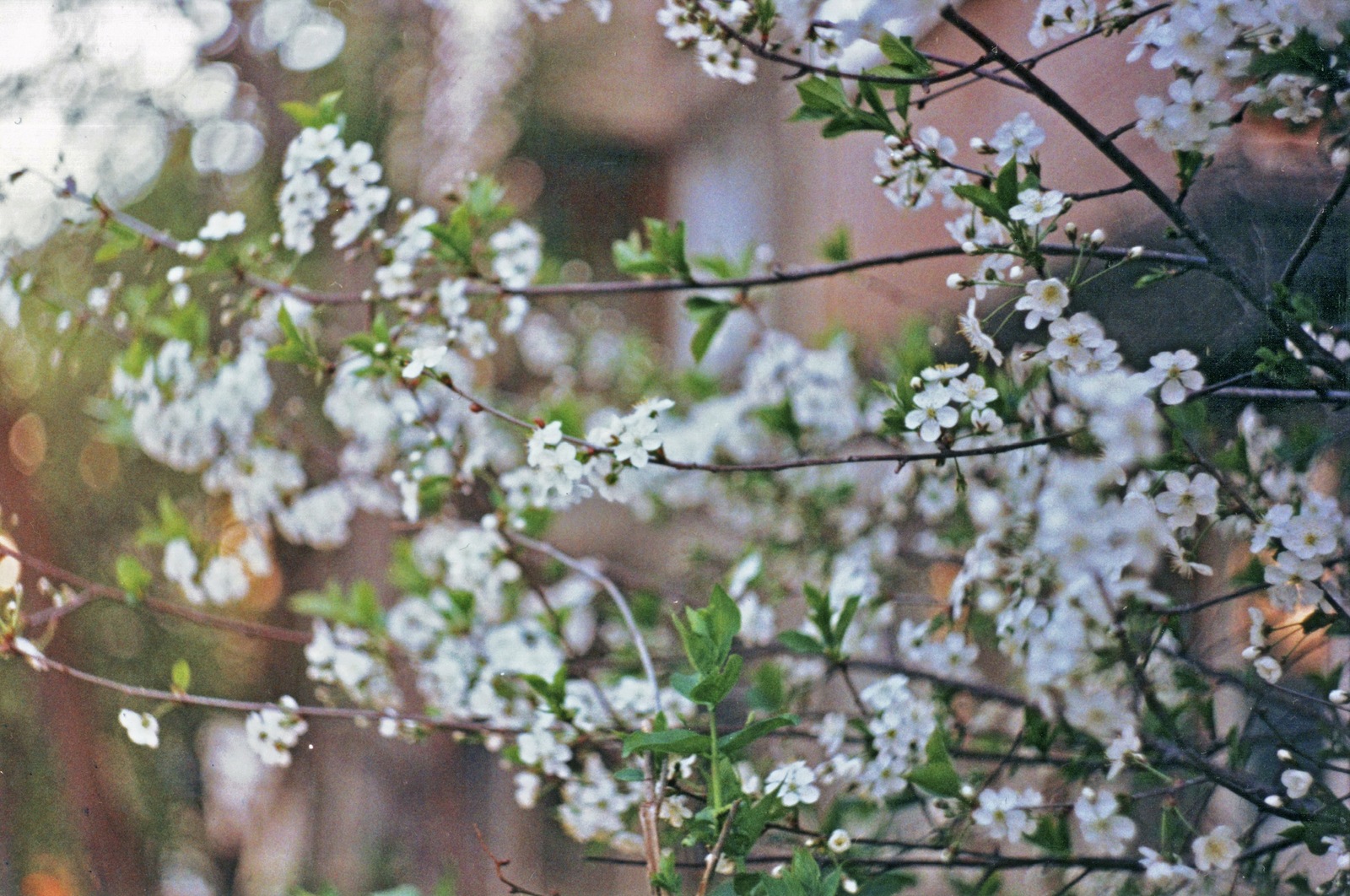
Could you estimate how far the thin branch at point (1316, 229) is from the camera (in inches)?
30.2

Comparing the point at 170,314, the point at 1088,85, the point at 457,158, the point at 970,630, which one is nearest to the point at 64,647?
the point at 170,314

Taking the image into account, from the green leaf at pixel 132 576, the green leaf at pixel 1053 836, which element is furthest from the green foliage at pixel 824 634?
the green leaf at pixel 132 576

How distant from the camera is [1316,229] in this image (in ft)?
2.54

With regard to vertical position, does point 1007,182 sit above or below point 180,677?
above

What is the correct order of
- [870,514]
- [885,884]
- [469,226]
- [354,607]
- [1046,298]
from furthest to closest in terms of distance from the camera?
[870,514] < [354,607] < [469,226] < [885,884] < [1046,298]

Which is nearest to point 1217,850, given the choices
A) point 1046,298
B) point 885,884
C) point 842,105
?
point 885,884

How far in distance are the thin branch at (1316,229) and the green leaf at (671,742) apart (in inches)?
21.8

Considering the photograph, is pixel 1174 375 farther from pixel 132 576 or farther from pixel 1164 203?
pixel 132 576

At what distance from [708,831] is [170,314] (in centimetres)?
100

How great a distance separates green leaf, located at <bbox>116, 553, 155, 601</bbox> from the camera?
4.02 ft

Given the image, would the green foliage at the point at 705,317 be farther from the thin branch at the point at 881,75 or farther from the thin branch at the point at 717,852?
the thin branch at the point at 717,852

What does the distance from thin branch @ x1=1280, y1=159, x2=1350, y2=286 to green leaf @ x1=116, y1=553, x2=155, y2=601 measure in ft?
3.99

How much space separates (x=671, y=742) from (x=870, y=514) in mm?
955

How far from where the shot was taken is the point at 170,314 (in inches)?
52.9
